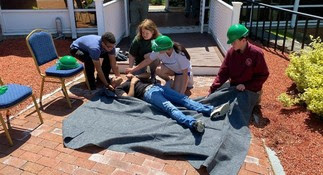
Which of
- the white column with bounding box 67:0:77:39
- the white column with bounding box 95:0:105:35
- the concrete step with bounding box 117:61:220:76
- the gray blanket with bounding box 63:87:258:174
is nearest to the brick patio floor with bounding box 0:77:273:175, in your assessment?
the gray blanket with bounding box 63:87:258:174

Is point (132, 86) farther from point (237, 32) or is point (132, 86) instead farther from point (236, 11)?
point (236, 11)

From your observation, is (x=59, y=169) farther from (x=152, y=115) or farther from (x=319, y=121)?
(x=319, y=121)

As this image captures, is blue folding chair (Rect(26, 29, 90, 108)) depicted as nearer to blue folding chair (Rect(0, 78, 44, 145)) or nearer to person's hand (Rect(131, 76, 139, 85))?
blue folding chair (Rect(0, 78, 44, 145))

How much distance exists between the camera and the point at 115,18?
6.91 m

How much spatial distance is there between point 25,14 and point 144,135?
19.8ft

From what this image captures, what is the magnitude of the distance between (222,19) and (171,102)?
11.0 ft

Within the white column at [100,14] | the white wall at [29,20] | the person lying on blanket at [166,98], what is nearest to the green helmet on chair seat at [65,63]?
the person lying on blanket at [166,98]

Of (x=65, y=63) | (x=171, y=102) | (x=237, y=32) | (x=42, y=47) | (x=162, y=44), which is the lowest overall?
(x=171, y=102)

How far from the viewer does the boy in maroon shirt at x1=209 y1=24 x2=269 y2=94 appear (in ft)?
11.8

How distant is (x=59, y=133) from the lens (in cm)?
348

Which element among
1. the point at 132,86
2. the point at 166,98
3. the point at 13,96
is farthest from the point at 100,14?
→ the point at 13,96

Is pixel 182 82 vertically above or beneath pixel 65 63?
beneath

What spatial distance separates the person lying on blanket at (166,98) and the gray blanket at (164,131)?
0.08 m

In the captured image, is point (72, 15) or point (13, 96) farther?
point (72, 15)
